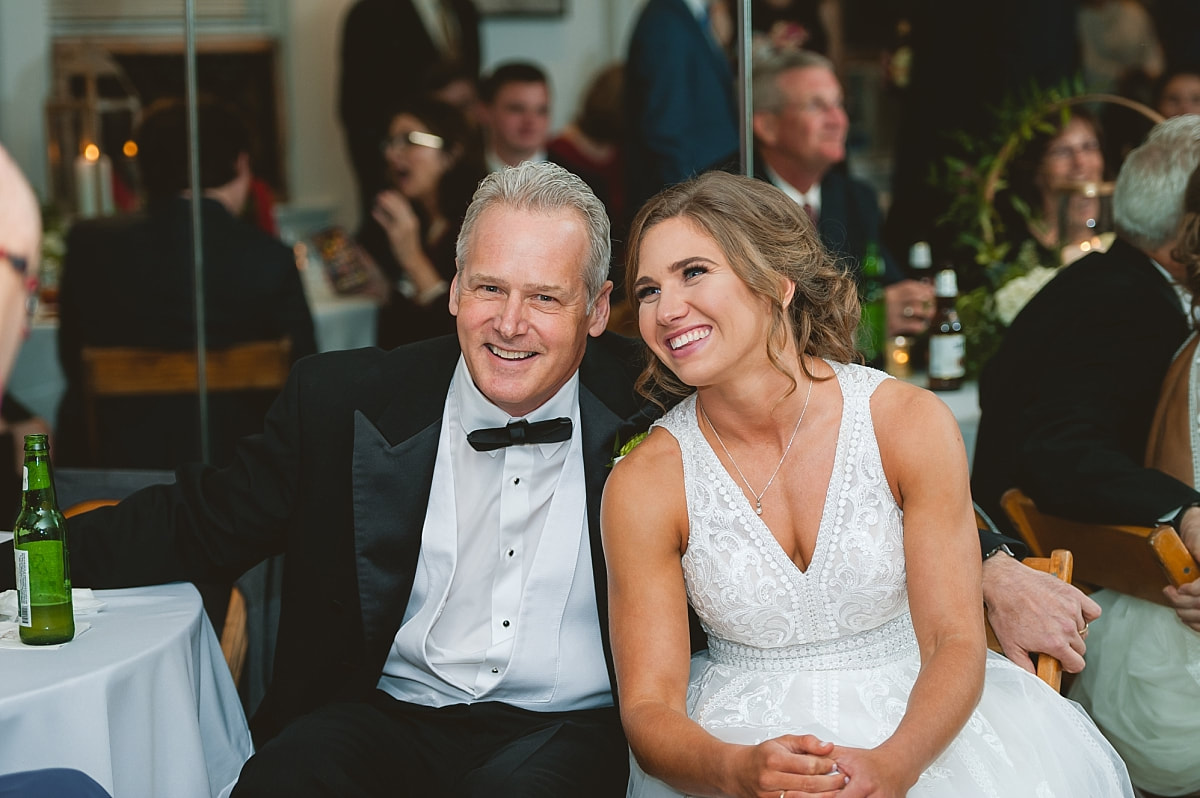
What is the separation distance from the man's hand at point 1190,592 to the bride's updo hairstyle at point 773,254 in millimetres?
688

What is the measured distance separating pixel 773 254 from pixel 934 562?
0.48m

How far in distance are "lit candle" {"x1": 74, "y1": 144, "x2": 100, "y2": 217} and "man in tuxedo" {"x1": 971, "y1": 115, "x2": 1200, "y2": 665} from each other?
9.84ft

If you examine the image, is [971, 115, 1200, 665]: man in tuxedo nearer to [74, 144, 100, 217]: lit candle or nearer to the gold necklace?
the gold necklace

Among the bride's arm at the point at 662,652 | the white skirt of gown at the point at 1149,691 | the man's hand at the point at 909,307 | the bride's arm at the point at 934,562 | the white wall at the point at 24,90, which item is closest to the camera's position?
the bride's arm at the point at 662,652

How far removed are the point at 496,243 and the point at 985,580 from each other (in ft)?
2.96

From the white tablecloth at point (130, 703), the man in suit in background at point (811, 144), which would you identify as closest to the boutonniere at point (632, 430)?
the white tablecloth at point (130, 703)

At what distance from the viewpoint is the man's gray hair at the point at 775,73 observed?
3.86 meters

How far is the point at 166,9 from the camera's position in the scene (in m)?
5.79

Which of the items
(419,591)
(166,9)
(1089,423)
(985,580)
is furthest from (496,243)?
(166,9)

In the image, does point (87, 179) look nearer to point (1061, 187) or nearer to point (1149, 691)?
point (1061, 187)

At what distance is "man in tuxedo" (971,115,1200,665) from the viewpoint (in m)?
2.35

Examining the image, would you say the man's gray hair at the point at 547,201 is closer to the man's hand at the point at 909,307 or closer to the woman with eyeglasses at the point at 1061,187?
the man's hand at the point at 909,307

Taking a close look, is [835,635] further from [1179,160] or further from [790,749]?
[1179,160]

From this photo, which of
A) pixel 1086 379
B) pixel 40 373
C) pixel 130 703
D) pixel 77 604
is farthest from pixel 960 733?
pixel 40 373
